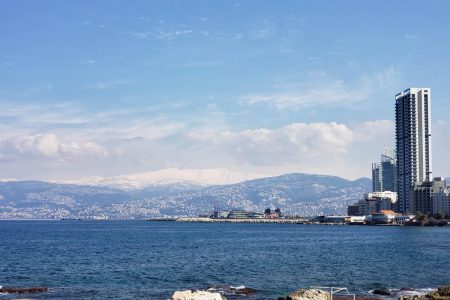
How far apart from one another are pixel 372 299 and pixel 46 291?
3310 cm

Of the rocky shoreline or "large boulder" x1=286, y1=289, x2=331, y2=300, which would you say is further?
"large boulder" x1=286, y1=289, x2=331, y2=300

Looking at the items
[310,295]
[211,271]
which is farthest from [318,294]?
[211,271]

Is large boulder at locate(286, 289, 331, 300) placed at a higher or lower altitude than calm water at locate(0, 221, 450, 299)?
higher

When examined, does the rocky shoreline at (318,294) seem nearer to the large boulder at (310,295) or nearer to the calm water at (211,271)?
the large boulder at (310,295)

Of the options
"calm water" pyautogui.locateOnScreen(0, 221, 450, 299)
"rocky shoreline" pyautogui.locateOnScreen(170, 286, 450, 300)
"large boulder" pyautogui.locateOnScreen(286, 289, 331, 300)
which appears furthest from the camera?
"calm water" pyautogui.locateOnScreen(0, 221, 450, 299)

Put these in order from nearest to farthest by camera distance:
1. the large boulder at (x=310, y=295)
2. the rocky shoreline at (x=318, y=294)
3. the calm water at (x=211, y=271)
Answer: the rocky shoreline at (x=318, y=294) < the large boulder at (x=310, y=295) < the calm water at (x=211, y=271)

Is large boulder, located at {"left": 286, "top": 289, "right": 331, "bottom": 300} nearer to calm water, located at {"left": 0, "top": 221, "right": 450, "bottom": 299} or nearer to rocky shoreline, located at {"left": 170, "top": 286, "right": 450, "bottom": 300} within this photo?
rocky shoreline, located at {"left": 170, "top": 286, "right": 450, "bottom": 300}

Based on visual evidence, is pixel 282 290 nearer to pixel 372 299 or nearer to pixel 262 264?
pixel 372 299

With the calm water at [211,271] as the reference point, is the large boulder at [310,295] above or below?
above

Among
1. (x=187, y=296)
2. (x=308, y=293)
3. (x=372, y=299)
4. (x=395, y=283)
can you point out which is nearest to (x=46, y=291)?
(x=187, y=296)

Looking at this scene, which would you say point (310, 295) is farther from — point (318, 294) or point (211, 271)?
point (211, 271)

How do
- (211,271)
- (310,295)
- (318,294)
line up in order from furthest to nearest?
(211,271)
(318,294)
(310,295)

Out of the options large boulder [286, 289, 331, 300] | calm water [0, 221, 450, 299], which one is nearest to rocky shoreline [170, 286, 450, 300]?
large boulder [286, 289, 331, 300]

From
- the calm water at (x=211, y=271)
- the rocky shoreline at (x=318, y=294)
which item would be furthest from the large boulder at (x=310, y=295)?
the calm water at (x=211, y=271)
